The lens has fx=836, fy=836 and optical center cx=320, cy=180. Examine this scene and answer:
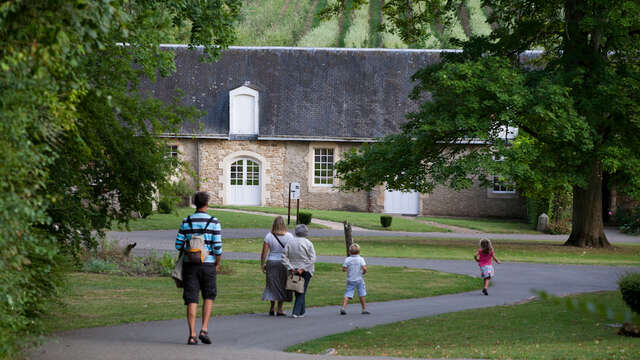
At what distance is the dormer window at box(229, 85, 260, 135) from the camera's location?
40562 millimetres

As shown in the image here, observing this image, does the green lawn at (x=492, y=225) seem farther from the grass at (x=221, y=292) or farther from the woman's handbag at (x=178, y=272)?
the woman's handbag at (x=178, y=272)

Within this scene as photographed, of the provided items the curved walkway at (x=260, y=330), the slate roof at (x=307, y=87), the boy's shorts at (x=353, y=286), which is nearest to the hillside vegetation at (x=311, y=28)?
the slate roof at (x=307, y=87)

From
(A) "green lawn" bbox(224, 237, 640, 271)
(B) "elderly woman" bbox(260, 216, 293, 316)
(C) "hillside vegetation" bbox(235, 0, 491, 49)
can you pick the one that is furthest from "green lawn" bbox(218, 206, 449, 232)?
(B) "elderly woman" bbox(260, 216, 293, 316)

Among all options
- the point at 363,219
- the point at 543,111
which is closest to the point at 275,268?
the point at 543,111

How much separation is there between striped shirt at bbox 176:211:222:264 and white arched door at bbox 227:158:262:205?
3082cm

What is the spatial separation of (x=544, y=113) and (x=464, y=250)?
209 inches

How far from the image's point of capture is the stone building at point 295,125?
40.8 m

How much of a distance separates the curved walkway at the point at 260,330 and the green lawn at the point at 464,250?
18.3 ft

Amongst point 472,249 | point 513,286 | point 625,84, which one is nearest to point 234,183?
point 472,249

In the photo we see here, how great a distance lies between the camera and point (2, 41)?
231 inches

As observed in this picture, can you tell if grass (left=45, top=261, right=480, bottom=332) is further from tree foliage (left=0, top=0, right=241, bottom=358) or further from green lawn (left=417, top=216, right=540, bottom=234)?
green lawn (left=417, top=216, right=540, bottom=234)

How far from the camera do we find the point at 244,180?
41.7m

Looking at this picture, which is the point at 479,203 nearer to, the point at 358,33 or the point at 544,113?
the point at 544,113

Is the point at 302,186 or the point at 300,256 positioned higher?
the point at 302,186
